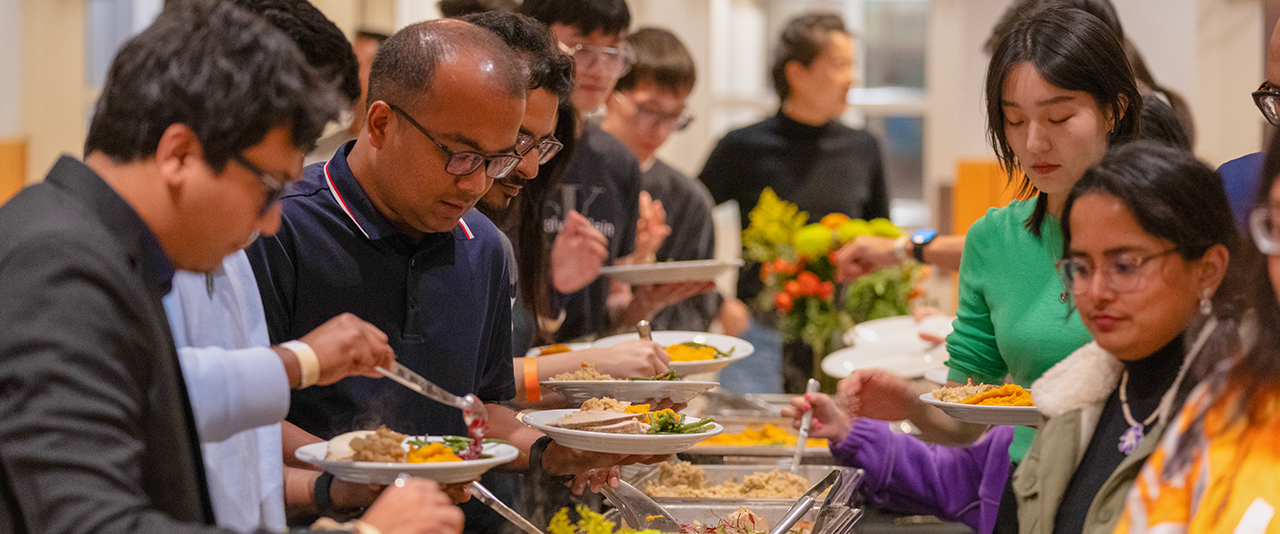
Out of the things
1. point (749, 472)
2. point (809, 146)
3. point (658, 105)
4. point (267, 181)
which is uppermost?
point (267, 181)

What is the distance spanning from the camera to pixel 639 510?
200cm

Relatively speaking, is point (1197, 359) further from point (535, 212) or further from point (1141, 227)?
point (535, 212)

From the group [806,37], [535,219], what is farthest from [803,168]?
[535,219]

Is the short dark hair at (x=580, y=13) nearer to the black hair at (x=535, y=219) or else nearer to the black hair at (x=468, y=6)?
the black hair at (x=468, y=6)

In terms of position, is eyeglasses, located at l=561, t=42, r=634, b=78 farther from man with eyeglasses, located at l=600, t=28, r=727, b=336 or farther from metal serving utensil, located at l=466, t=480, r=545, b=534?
metal serving utensil, located at l=466, t=480, r=545, b=534

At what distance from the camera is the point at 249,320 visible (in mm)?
1586

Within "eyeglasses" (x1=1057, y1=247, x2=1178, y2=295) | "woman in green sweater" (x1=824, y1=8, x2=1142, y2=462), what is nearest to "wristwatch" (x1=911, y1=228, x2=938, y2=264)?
"woman in green sweater" (x1=824, y1=8, x2=1142, y2=462)

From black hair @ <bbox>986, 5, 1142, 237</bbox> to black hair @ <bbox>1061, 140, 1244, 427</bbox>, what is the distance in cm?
39

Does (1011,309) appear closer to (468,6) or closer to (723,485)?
(723,485)

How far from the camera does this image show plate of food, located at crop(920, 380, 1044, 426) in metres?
1.60

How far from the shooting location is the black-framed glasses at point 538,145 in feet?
6.50

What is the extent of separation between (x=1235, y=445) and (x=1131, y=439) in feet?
0.47

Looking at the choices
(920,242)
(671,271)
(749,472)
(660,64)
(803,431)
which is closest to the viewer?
(803,431)

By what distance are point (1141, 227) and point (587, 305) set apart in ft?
6.95
